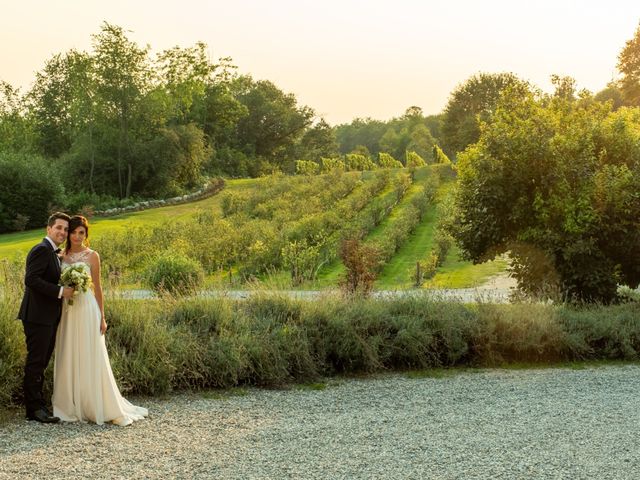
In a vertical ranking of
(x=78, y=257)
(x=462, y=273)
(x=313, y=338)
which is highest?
(x=78, y=257)

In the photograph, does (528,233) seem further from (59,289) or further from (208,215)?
(208,215)

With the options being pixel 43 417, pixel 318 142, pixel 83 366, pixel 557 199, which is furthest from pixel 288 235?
pixel 318 142

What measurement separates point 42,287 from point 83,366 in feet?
2.89

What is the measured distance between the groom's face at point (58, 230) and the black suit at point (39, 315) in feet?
0.37

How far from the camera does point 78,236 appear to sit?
280 inches

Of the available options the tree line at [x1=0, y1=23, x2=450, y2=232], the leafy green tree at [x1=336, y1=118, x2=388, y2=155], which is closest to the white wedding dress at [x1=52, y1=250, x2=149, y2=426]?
the tree line at [x1=0, y1=23, x2=450, y2=232]

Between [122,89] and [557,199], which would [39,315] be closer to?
[557,199]

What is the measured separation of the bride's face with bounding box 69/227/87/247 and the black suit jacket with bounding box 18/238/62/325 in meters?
0.23

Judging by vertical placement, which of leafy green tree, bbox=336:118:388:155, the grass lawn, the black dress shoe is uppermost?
leafy green tree, bbox=336:118:388:155

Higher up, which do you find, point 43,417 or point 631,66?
point 631,66

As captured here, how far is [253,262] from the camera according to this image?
21984 mm

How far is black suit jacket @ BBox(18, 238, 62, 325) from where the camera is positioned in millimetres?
6859

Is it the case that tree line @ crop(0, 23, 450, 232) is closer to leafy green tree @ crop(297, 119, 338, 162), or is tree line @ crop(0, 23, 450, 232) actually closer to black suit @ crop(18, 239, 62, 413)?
leafy green tree @ crop(297, 119, 338, 162)

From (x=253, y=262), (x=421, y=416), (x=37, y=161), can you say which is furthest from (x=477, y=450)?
(x=37, y=161)
